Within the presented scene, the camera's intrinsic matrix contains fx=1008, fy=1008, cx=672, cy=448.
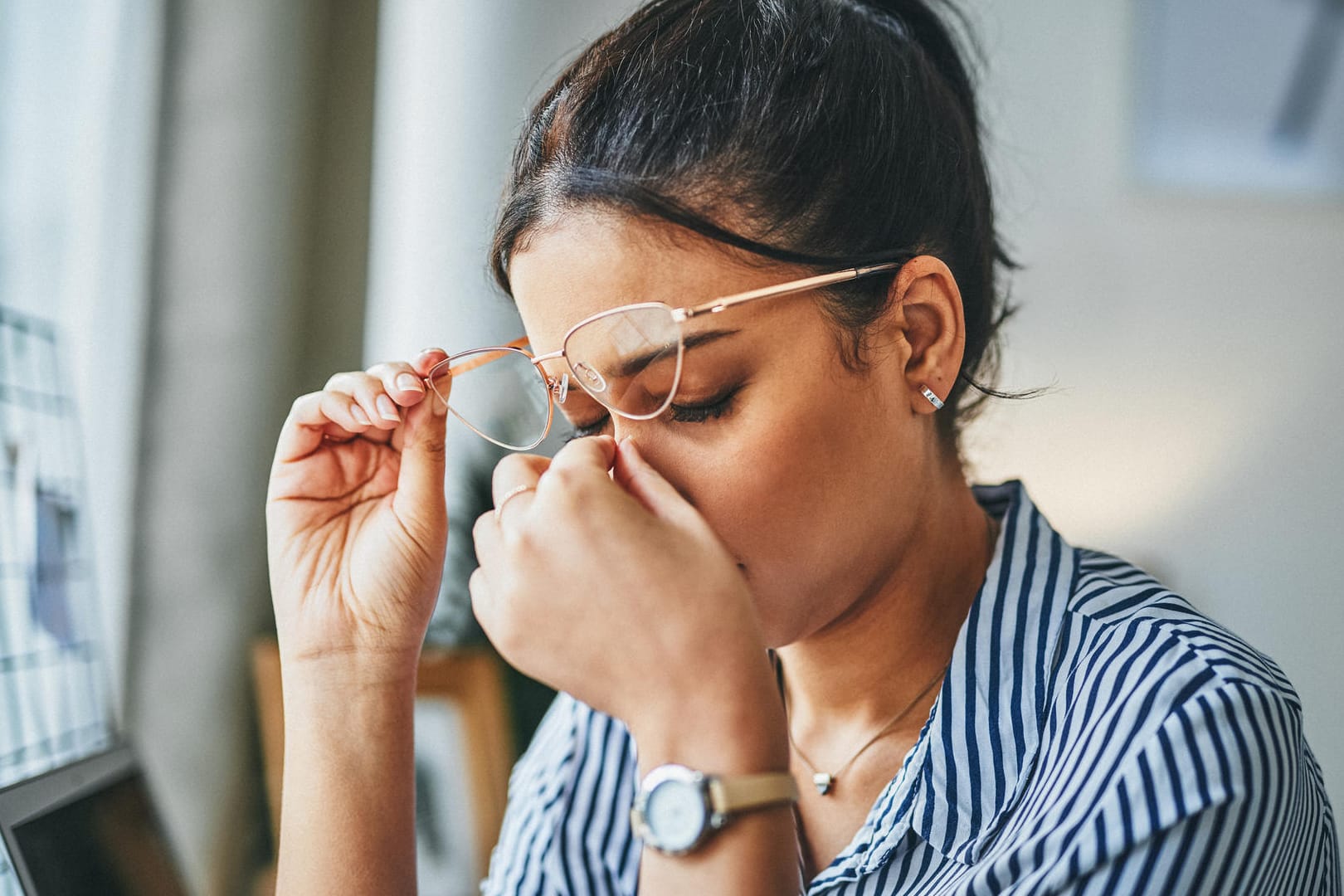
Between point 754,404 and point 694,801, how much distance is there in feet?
0.98

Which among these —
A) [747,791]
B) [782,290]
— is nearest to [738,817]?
[747,791]

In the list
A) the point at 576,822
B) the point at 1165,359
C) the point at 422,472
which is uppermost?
the point at 1165,359

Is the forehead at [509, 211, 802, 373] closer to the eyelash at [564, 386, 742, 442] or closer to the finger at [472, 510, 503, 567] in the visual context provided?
the eyelash at [564, 386, 742, 442]

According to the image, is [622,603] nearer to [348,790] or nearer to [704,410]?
[704,410]

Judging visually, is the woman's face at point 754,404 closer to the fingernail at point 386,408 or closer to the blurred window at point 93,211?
the fingernail at point 386,408

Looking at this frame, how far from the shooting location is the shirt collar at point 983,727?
0.81 m

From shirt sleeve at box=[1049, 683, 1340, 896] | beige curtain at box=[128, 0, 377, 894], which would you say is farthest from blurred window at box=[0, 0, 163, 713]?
shirt sleeve at box=[1049, 683, 1340, 896]

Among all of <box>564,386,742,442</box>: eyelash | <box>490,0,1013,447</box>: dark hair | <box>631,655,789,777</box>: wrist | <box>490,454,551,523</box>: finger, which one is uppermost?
<box>490,0,1013,447</box>: dark hair

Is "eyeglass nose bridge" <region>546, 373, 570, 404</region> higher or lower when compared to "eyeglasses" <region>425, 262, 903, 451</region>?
lower

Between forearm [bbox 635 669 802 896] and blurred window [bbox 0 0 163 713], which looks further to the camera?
blurred window [bbox 0 0 163 713]

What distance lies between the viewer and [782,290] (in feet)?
2.55

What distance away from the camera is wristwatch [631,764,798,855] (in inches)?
24.2

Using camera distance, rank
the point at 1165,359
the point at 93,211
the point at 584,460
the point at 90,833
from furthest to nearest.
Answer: the point at 1165,359 < the point at 93,211 < the point at 90,833 < the point at 584,460

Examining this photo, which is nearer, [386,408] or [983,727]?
[983,727]
